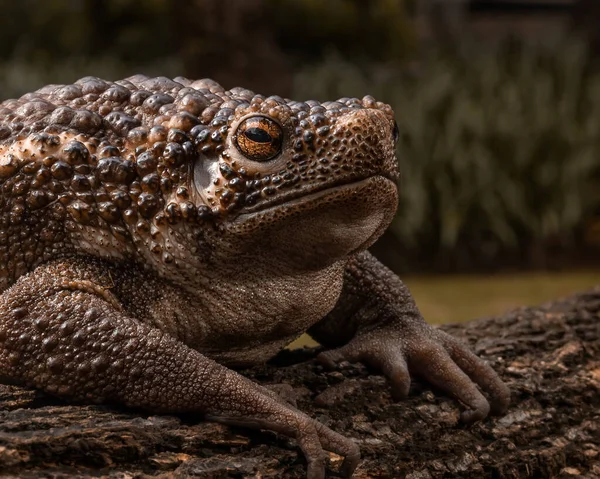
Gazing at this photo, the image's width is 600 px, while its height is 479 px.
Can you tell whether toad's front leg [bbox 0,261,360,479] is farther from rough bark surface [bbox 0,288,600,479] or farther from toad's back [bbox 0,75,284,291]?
toad's back [bbox 0,75,284,291]

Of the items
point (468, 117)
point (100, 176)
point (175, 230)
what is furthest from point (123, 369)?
point (468, 117)

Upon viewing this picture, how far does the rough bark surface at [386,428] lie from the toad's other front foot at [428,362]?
0.15 feet

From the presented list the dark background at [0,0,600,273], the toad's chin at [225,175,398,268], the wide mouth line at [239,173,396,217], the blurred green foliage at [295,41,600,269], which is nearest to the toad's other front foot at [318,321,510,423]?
the toad's chin at [225,175,398,268]

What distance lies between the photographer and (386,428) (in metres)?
2.31

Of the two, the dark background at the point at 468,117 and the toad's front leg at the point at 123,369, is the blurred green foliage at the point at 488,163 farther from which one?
the toad's front leg at the point at 123,369

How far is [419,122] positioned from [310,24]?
440 centimetres

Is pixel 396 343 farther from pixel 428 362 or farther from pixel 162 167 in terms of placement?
pixel 162 167

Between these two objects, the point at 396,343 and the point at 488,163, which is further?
the point at 488,163

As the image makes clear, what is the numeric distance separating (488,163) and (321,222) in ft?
19.6

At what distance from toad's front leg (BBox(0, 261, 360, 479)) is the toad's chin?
339mm

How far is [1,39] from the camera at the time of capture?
508 inches

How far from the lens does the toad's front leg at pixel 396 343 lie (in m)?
2.52

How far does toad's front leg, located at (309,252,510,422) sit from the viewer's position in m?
2.52

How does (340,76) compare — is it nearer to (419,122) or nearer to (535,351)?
(419,122)
